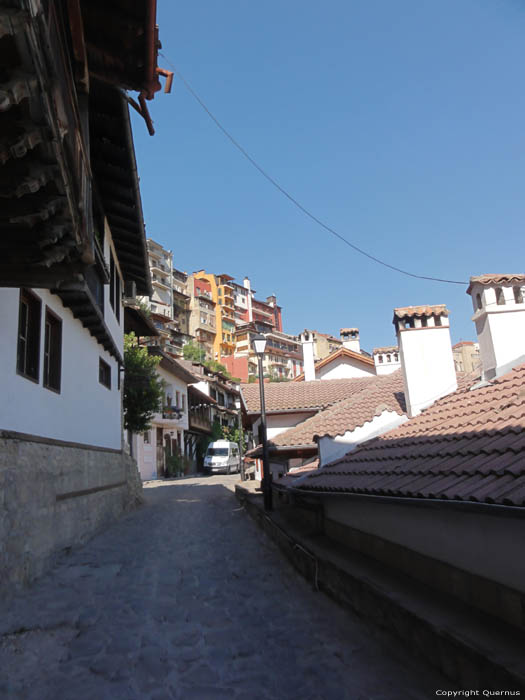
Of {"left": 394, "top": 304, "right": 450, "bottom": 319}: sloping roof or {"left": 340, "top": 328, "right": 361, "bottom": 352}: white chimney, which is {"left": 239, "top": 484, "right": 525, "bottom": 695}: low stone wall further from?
{"left": 340, "top": 328, "right": 361, "bottom": 352}: white chimney

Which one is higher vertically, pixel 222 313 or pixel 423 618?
pixel 222 313

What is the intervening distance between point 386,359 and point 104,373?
1168cm

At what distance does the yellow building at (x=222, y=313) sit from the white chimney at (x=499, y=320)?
71.5m

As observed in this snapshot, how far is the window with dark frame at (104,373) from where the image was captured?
12.1 metres

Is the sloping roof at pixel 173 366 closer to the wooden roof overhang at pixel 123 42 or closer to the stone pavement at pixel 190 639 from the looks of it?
the stone pavement at pixel 190 639

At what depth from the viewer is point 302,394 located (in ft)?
54.4

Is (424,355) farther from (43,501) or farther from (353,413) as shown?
(43,501)

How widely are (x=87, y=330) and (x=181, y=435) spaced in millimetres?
28617

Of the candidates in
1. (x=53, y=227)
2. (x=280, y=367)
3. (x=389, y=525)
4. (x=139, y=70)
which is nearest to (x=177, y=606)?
(x=389, y=525)

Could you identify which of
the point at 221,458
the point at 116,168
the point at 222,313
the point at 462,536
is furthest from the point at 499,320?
the point at 222,313

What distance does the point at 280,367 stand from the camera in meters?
87.6

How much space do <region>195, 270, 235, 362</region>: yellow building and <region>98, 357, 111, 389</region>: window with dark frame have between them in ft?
216

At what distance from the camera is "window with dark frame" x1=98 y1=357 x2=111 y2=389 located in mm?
12079

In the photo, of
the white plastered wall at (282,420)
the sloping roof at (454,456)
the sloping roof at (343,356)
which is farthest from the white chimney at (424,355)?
the sloping roof at (343,356)
